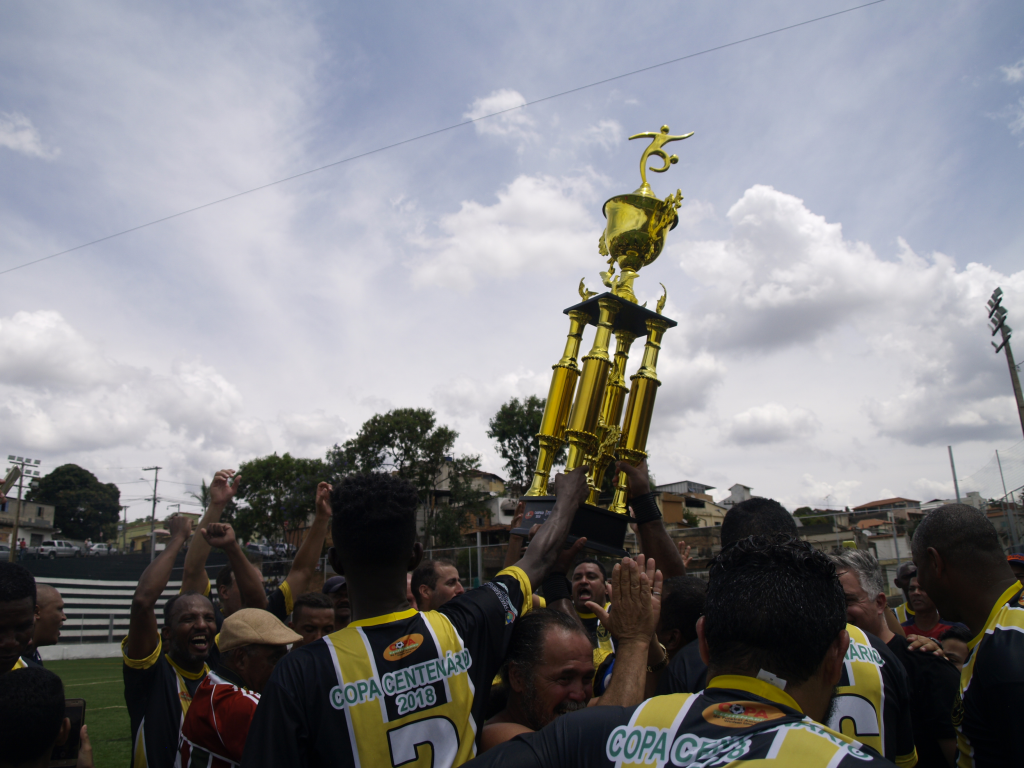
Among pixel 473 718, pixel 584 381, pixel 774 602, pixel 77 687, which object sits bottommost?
pixel 77 687

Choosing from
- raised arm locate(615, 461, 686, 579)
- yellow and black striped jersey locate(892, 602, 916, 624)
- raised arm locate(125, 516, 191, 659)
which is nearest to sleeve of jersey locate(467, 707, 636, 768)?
raised arm locate(125, 516, 191, 659)

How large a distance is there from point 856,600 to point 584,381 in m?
4.61

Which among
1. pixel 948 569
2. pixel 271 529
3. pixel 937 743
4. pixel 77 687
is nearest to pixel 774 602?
pixel 948 569

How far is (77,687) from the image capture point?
1568cm

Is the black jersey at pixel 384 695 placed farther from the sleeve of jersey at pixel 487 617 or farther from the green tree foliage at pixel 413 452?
the green tree foliage at pixel 413 452

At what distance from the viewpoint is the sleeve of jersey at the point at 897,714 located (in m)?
2.78

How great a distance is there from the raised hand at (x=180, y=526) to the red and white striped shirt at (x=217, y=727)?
2027mm

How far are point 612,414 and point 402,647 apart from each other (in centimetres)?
613

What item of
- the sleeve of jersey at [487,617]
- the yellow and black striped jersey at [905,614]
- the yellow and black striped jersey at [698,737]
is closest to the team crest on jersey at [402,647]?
the sleeve of jersey at [487,617]

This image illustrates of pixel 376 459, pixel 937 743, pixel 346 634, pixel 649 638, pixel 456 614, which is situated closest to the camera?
pixel 346 634

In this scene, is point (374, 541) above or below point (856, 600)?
above

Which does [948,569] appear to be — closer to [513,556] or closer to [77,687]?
[513,556]

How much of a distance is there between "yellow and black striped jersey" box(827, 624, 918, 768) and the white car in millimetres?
60691

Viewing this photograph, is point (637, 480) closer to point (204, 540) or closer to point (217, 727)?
point (204, 540)
